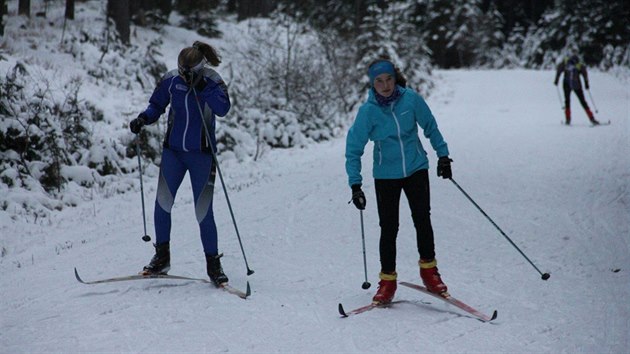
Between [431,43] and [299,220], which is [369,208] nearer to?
[299,220]

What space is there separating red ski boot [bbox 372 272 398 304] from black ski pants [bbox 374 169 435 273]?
0.16ft

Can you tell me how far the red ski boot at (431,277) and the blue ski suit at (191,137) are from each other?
1877 millimetres

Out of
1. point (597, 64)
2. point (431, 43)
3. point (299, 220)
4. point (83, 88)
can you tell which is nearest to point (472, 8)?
point (431, 43)

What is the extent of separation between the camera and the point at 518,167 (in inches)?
440

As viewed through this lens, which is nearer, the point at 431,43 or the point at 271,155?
the point at 271,155

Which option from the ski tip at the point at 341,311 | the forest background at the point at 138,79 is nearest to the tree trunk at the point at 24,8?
the forest background at the point at 138,79

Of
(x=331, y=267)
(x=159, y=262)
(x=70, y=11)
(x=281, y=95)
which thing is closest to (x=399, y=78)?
(x=331, y=267)

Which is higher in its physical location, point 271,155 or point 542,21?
point 542,21

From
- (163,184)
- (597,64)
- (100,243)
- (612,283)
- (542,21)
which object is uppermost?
(542,21)

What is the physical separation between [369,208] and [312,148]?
622 cm

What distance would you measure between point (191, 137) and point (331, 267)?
6.78 ft

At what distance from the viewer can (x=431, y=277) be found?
502cm

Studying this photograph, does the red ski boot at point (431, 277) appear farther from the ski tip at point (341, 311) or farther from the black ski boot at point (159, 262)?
the black ski boot at point (159, 262)

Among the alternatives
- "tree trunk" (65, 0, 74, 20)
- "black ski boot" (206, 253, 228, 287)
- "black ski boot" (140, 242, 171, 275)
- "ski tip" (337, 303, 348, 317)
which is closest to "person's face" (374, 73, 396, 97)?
"ski tip" (337, 303, 348, 317)
